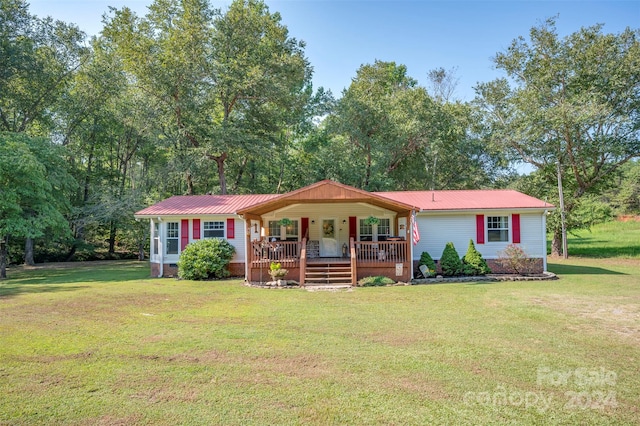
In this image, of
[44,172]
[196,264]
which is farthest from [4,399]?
[44,172]

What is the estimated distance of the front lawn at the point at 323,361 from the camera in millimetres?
3561

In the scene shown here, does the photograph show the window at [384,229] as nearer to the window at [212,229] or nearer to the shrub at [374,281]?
the shrub at [374,281]

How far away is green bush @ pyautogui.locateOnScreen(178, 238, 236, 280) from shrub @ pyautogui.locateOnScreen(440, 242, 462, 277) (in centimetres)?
826

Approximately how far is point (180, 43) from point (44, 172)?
10.1 meters

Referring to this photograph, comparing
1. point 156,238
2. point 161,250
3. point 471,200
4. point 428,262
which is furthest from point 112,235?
point 471,200

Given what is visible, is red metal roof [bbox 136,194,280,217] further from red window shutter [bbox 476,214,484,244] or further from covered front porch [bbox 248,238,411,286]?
red window shutter [bbox 476,214,484,244]

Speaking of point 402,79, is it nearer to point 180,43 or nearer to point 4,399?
point 180,43

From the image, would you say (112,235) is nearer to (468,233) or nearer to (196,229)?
(196,229)

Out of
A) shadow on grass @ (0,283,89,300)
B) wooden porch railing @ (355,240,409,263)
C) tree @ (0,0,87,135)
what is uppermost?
tree @ (0,0,87,135)

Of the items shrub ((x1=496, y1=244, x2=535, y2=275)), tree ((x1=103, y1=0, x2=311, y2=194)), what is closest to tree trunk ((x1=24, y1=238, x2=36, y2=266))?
tree ((x1=103, y1=0, x2=311, y2=194))

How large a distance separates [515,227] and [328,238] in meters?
7.52

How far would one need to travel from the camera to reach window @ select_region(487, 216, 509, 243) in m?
14.9

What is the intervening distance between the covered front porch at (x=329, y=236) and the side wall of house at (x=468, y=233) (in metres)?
1.09

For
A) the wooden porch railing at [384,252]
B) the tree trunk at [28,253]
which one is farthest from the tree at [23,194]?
the wooden porch railing at [384,252]
